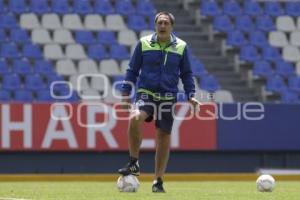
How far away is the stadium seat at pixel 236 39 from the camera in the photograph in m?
22.2

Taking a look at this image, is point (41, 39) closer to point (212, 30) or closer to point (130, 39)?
point (130, 39)

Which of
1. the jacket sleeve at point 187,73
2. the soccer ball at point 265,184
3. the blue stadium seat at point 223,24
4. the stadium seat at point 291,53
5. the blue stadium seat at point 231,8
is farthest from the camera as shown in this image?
the blue stadium seat at point 231,8

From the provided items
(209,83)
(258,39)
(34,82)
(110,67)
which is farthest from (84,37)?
(258,39)

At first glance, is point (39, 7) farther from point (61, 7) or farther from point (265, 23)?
point (265, 23)

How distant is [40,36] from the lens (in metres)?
21.0

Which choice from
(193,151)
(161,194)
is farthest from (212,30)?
(161,194)

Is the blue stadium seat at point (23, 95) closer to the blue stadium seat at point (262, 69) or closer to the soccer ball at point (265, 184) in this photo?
the blue stadium seat at point (262, 69)

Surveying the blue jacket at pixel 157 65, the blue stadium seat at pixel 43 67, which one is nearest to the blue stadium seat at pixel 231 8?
the blue stadium seat at pixel 43 67

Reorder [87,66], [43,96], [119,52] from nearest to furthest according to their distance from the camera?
1. [43,96]
2. [87,66]
3. [119,52]

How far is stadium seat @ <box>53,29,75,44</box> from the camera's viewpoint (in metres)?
21.0

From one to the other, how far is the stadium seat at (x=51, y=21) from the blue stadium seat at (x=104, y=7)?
1069 millimetres

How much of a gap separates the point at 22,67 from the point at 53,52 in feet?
3.82

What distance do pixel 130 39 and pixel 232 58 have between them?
258cm

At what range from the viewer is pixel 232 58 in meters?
22.3
